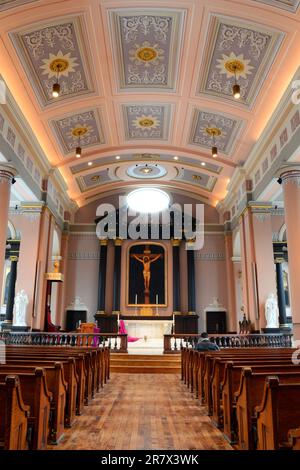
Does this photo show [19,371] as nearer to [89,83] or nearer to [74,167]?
[89,83]

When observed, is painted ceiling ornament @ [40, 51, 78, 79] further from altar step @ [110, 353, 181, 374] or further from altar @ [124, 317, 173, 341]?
altar @ [124, 317, 173, 341]

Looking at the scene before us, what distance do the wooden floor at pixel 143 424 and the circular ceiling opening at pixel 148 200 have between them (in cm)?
1194

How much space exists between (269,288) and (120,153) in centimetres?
695

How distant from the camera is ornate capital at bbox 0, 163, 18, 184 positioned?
9.34m

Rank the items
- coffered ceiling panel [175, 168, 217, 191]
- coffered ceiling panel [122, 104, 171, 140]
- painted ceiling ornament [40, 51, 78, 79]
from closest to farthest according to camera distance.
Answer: painted ceiling ornament [40, 51, 78, 79] → coffered ceiling panel [122, 104, 171, 140] → coffered ceiling panel [175, 168, 217, 191]

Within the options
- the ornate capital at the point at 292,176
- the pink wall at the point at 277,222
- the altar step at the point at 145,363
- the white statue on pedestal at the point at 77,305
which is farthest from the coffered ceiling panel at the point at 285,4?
the white statue on pedestal at the point at 77,305

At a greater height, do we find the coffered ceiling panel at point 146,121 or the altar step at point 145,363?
the coffered ceiling panel at point 146,121

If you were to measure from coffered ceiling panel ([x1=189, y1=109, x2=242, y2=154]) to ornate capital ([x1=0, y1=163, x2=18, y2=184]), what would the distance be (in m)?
5.39

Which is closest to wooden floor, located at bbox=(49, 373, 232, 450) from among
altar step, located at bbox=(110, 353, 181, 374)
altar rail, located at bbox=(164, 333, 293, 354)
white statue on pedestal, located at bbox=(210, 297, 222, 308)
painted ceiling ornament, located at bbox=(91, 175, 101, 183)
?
altar step, located at bbox=(110, 353, 181, 374)

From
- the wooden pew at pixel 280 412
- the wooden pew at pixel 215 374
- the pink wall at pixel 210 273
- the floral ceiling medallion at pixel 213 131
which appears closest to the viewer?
the wooden pew at pixel 280 412

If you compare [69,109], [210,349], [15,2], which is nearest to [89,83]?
[69,109]

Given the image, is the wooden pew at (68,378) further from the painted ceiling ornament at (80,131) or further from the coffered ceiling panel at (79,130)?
the painted ceiling ornament at (80,131)

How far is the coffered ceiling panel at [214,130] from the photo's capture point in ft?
37.3

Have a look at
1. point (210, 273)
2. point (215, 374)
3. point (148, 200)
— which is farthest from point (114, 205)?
point (215, 374)
